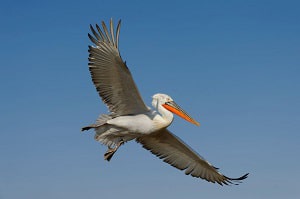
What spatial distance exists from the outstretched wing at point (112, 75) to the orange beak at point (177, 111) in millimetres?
700

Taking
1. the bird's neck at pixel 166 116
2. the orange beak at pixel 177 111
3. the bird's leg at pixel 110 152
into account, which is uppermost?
the orange beak at pixel 177 111

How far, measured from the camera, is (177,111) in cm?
1500

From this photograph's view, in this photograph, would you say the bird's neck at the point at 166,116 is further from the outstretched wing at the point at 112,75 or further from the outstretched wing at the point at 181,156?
the outstretched wing at the point at 181,156

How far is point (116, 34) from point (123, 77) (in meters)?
1.00

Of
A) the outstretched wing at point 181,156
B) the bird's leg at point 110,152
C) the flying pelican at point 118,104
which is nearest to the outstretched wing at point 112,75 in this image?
the flying pelican at point 118,104

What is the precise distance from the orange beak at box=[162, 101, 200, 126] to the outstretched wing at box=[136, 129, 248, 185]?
0.72 meters

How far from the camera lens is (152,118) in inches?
564

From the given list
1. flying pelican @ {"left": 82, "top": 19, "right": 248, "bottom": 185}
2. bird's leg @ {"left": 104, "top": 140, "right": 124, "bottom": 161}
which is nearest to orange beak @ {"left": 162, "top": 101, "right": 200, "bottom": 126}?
flying pelican @ {"left": 82, "top": 19, "right": 248, "bottom": 185}

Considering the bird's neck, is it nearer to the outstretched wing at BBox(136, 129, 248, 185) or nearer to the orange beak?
the orange beak

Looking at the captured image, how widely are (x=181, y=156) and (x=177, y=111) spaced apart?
169cm

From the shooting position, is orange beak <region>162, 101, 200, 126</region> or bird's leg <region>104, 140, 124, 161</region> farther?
orange beak <region>162, 101, 200, 126</region>

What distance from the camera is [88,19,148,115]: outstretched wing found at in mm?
13727

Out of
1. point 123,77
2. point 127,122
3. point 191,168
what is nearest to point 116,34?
point 123,77

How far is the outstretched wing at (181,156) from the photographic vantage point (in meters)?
15.9
